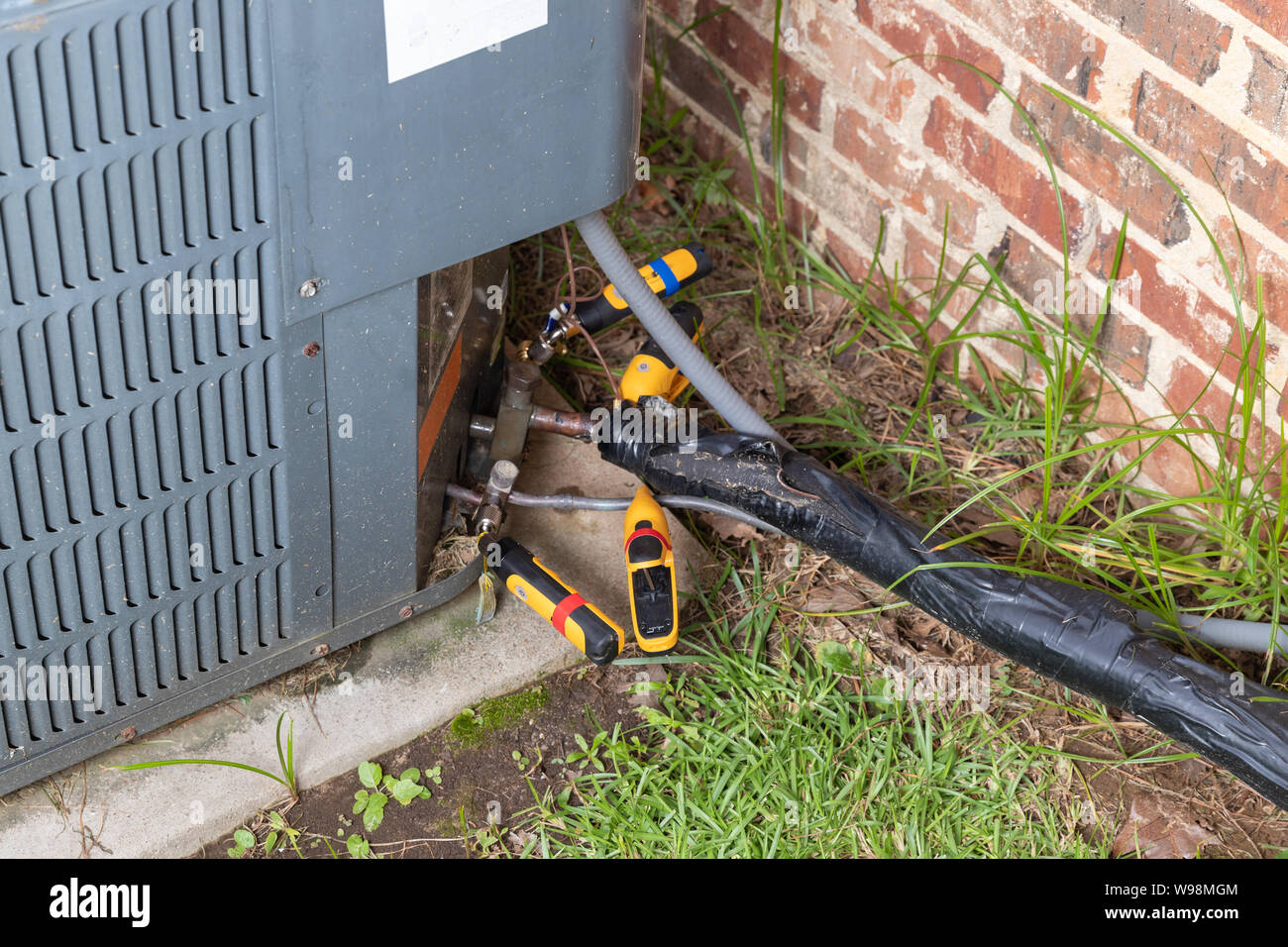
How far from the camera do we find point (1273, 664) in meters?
1.71

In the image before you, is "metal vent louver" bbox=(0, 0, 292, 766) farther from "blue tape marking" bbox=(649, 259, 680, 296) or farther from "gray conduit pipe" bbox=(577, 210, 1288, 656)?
"blue tape marking" bbox=(649, 259, 680, 296)

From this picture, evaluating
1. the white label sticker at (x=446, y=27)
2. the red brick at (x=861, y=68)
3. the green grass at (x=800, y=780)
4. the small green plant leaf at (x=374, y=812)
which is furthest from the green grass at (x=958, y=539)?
the white label sticker at (x=446, y=27)

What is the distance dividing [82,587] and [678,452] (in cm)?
83

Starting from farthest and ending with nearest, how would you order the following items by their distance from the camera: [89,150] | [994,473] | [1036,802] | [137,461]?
[994,473], [1036,802], [137,461], [89,150]

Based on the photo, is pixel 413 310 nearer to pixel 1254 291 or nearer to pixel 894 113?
pixel 894 113

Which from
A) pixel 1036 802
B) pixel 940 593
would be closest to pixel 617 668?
pixel 940 593

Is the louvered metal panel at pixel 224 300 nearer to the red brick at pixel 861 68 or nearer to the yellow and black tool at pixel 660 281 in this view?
the yellow and black tool at pixel 660 281

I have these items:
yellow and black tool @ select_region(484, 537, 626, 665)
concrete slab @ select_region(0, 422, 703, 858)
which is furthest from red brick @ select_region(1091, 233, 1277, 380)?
yellow and black tool @ select_region(484, 537, 626, 665)

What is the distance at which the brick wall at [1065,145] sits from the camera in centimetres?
161

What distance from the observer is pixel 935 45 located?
6.33ft

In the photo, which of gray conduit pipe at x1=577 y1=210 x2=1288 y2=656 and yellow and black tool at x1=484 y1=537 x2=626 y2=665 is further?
yellow and black tool at x1=484 y1=537 x2=626 y2=665

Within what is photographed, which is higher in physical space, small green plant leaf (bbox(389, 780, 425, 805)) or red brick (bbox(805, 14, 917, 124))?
red brick (bbox(805, 14, 917, 124))

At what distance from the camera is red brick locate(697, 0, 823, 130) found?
7.20ft

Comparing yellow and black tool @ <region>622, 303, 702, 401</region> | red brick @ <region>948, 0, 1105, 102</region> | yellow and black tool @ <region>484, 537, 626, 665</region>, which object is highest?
red brick @ <region>948, 0, 1105, 102</region>
